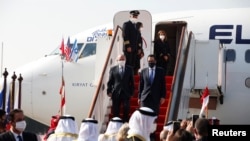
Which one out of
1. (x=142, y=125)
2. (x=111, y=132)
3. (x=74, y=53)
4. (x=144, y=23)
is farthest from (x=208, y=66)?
(x=142, y=125)

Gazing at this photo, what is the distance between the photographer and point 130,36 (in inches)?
646

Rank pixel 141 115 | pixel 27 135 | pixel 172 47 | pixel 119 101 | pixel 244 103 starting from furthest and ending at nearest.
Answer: pixel 172 47 < pixel 244 103 < pixel 119 101 < pixel 27 135 < pixel 141 115

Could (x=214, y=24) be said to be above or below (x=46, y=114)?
above

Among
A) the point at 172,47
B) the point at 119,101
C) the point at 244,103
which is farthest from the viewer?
the point at 172,47

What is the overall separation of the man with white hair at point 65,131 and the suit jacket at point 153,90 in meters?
4.74

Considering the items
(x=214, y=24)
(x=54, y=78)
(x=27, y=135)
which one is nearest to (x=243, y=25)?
(x=214, y=24)

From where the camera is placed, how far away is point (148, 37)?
1795 centimetres

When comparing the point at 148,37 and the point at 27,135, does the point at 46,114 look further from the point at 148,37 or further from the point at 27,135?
the point at 27,135

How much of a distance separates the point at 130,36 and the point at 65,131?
274 inches

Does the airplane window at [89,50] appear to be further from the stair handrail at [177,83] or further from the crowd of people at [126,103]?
the stair handrail at [177,83]

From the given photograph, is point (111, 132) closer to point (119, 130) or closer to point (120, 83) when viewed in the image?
point (119, 130)

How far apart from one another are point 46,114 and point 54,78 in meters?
1.17

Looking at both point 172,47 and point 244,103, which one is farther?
point 172,47

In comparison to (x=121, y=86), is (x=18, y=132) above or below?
below
